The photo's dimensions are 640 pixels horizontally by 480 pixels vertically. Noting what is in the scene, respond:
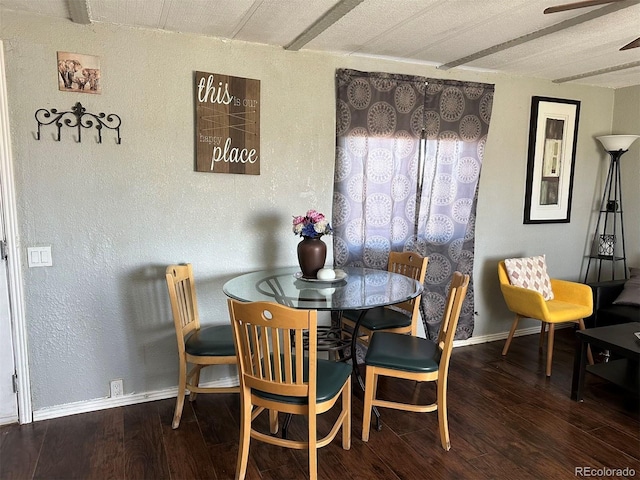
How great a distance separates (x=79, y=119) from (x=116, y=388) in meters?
1.62

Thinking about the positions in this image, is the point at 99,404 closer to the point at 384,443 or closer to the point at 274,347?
the point at 274,347

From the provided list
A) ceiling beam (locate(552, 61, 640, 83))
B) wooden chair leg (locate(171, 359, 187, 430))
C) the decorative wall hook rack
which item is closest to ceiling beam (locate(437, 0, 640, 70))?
ceiling beam (locate(552, 61, 640, 83))

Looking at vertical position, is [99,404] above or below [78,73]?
below

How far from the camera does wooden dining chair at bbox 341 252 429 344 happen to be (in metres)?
→ 2.95

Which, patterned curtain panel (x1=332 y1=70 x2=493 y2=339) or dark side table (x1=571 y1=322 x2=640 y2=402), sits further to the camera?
patterned curtain panel (x1=332 y1=70 x2=493 y2=339)

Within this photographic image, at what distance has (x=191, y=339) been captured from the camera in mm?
2586

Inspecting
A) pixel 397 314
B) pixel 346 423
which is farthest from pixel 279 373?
pixel 397 314

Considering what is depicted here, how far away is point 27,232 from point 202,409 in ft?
4.70

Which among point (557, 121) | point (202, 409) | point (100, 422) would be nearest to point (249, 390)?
point (202, 409)

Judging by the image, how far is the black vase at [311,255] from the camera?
2723 mm

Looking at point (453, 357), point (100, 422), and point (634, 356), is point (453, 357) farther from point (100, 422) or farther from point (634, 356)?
point (100, 422)

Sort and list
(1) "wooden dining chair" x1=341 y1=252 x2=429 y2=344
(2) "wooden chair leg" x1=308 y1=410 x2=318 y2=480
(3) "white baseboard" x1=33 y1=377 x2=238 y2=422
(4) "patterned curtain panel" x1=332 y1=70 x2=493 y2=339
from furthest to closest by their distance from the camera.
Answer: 1. (4) "patterned curtain panel" x1=332 y1=70 x2=493 y2=339
2. (1) "wooden dining chair" x1=341 y1=252 x2=429 y2=344
3. (3) "white baseboard" x1=33 y1=377 x2=238 y2=422
4. (2) "wooden chair leg" x1=308 y1=410 x2=318 y2=480

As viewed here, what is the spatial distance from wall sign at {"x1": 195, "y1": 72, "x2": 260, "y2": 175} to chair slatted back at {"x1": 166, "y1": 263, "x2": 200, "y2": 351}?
0.67 m

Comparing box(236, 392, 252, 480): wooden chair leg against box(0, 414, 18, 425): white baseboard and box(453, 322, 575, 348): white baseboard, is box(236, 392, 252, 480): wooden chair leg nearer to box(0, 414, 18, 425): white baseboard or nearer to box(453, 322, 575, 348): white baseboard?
box(0, 414, 18, 425): white baseboard
